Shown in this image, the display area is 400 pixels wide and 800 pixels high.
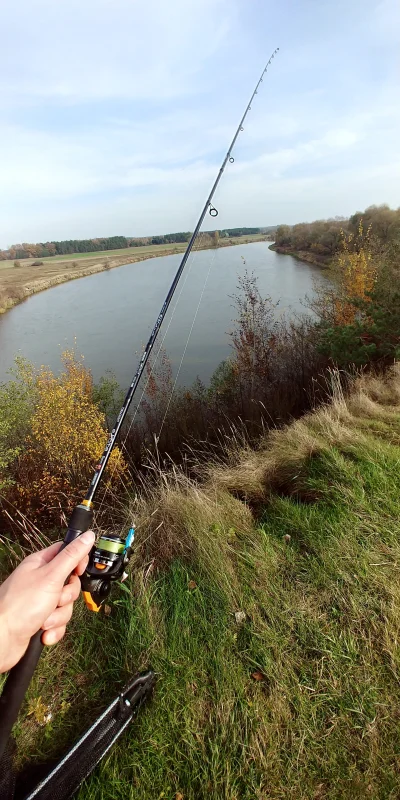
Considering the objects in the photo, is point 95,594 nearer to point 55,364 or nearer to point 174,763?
point 174,763

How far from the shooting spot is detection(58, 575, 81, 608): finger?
1284 millimetres

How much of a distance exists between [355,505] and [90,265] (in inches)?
2471

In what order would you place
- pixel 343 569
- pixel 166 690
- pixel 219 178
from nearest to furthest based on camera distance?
1. pixel 166 690
2. pixel 343 569
3. pixel 219 178

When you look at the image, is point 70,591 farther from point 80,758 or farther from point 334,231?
point 334,231

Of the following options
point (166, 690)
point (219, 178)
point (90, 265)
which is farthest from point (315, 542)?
point (90, 265)

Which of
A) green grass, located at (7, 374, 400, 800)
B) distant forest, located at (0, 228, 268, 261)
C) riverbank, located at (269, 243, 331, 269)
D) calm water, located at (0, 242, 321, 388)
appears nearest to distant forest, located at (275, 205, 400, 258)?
riverbank, located at (269, 243, 331, 269)

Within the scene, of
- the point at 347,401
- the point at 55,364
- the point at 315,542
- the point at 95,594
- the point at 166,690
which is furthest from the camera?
the point at 55,364

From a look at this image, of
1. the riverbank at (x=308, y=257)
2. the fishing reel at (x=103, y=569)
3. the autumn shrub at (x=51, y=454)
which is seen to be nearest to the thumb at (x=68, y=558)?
the fishing reel at (x=103, y=569)

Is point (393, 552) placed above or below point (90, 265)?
above

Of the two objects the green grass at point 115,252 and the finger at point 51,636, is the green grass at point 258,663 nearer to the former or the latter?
the finger at point 51,636

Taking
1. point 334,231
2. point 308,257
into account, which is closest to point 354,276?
point 334,231

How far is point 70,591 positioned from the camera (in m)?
1.30

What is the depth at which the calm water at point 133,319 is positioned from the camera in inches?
811

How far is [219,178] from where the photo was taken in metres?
4.33
